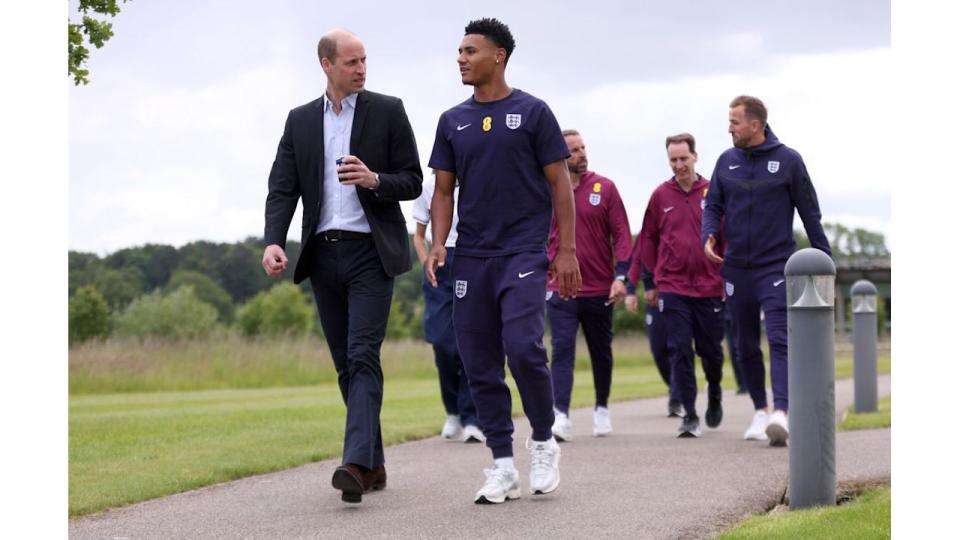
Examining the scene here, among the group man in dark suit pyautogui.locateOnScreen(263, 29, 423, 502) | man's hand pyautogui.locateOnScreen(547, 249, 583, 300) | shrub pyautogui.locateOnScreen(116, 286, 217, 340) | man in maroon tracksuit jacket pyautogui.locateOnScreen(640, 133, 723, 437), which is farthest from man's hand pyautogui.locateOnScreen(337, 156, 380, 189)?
shrub pyautogui.locateOnScreen(116, 286, 217, 340)

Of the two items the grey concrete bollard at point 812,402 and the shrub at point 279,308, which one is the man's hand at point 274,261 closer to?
the grey concrete bollard at point 812,402

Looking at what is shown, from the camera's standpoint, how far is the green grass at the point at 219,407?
916 cm

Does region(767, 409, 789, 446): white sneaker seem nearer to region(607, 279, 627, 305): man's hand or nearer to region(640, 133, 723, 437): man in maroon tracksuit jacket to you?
region(640, 133, 723, 437): man in maroon tracksuit jacket

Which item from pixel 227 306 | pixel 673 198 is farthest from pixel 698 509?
pixel 227 306

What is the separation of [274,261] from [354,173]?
0.65 meters

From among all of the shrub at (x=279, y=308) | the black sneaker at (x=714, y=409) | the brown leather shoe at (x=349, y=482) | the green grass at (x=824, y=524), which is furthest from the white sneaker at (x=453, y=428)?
the shrub at (x=279, y=308)

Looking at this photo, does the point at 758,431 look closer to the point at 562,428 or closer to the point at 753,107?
the point at 562,428

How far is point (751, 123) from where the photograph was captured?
10406 mm

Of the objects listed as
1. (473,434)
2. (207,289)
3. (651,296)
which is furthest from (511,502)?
(207,289)

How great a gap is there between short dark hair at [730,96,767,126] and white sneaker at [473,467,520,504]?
4.13m

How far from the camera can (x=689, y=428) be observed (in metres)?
11.2
